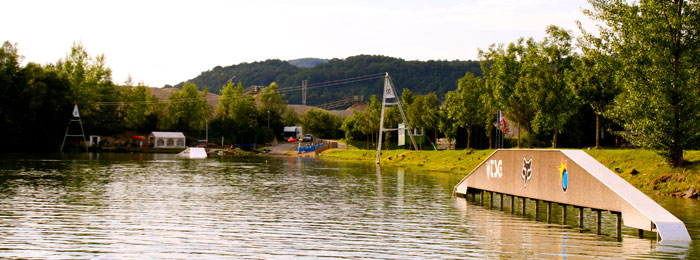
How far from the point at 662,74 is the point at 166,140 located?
134m

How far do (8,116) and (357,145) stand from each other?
7615cm

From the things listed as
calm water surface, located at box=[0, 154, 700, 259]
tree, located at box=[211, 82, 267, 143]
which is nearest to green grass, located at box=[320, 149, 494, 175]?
calm water surface, located at box=[0, 154, 700, 259]

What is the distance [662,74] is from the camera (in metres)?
40.0

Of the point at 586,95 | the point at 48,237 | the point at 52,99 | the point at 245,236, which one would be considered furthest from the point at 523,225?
the point at 52,99

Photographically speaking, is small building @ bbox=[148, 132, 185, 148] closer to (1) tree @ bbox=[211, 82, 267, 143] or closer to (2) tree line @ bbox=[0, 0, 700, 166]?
(2) tree line @ bbox=[0, 0, 700, 166]

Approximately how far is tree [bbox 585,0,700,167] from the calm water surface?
515 cm

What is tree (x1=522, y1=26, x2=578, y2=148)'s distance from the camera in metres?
63.1

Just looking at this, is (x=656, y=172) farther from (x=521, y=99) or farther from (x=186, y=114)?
(x=186, y=114)

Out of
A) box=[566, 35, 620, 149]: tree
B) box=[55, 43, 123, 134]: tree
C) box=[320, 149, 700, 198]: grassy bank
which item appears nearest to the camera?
box=[320, 149, 700, 198]: grassy bank

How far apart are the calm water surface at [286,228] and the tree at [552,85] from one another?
88.2 feet

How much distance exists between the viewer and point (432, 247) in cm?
2025

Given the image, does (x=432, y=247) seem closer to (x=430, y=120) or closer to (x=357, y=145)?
(x=430, y=120)

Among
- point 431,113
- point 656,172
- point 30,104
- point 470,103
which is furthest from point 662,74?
point 30,104

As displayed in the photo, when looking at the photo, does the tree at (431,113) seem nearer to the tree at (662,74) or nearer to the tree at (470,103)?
the tree at (470,103)
